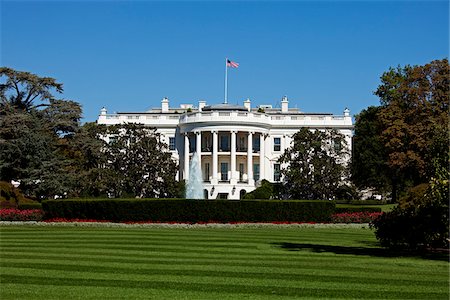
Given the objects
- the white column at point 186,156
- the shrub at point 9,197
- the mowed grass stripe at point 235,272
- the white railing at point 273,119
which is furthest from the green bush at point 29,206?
the white railing at point 273,119

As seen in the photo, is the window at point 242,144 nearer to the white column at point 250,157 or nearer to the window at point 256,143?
the window at point 256,143

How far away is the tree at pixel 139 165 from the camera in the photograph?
59594mm

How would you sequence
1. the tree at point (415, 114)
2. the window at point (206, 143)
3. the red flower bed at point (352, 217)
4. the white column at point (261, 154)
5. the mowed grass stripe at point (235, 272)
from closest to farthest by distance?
the mowed grass stripe at point (235, 272), the red flower bed at point (352, 217), the tree at point (415, 114), the white column at point (261, 154), the window at point (206, 143)

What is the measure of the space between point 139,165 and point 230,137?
757 inches

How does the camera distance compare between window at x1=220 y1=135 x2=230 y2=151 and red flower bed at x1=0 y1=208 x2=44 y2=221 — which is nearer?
red flower bed at x1=0 y1=208 x2=44 y2=221

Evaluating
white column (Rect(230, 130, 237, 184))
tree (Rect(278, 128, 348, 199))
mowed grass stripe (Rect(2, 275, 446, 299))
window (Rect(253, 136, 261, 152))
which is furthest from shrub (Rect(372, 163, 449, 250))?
window (Rect(253, 136, 261, 152))

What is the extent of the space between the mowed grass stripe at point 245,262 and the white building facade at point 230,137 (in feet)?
183

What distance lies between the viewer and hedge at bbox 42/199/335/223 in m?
37.5

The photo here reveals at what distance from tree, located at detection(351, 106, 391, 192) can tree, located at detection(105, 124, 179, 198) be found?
18883 millimetres

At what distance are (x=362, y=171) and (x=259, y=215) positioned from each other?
34633 millimetres

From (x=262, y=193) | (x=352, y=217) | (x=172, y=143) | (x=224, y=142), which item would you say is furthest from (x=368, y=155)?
(x=352, y=217)

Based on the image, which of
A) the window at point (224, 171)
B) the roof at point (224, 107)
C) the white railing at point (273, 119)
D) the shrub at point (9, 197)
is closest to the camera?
the shrub at point (9, 197)

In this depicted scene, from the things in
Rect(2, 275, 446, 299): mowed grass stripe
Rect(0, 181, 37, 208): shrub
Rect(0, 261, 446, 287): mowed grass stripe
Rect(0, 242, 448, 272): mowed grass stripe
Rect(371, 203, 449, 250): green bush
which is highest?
Rect(0, 181, 37, 208): shrub

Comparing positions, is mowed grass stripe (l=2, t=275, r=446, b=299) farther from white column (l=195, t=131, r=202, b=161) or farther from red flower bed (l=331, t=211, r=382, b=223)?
white column (l=195, t=131, r=202, b=161)
